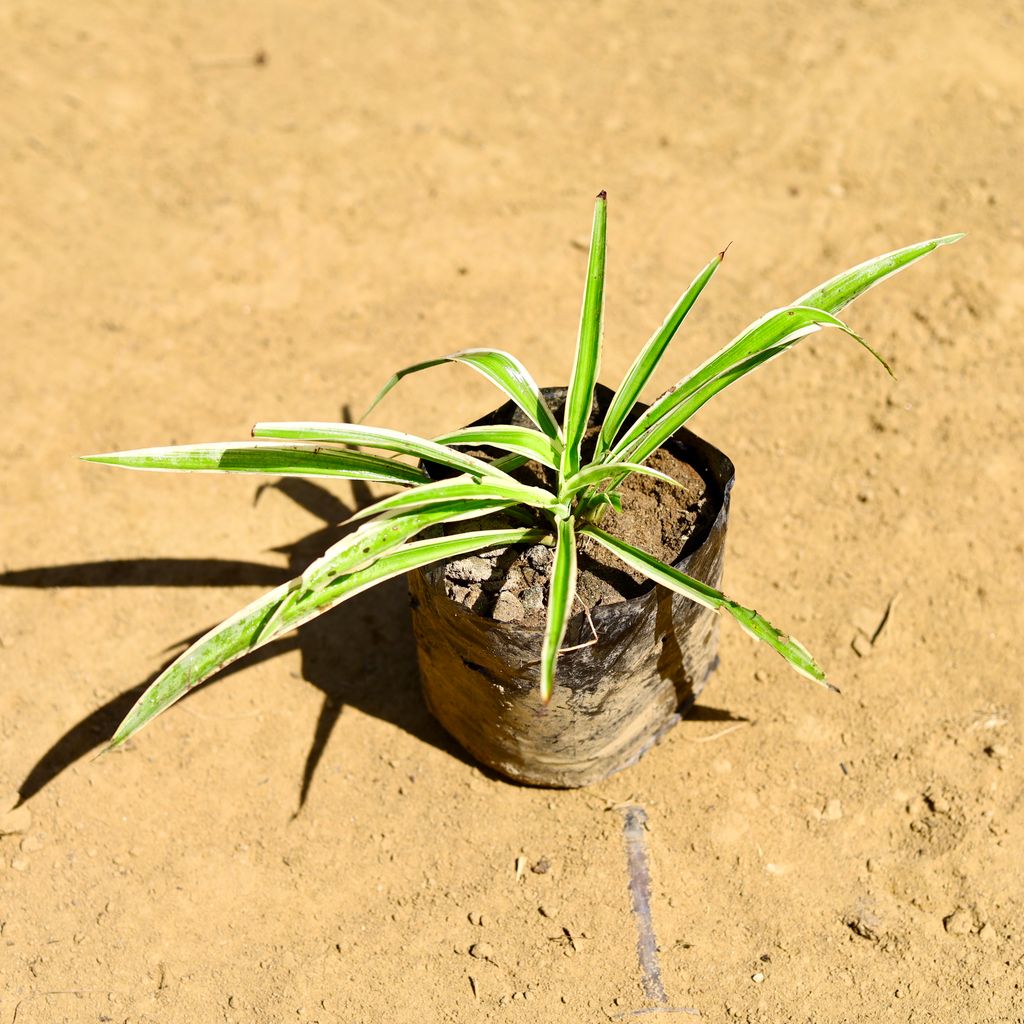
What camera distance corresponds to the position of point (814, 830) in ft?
7.47

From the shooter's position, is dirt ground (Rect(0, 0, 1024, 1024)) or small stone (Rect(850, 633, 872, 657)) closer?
dirt ground (Rect(0, 0, 1024, 1024))

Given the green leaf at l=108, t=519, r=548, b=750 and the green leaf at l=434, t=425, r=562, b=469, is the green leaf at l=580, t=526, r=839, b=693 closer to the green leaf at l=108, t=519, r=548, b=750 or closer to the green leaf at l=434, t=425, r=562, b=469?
the green leaf at l=434, t=425, r=562, b=469

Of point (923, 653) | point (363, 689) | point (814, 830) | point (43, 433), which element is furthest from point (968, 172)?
point (43, 433)

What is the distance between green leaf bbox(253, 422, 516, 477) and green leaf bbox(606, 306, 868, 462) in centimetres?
25

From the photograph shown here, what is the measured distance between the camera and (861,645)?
99.3 inches

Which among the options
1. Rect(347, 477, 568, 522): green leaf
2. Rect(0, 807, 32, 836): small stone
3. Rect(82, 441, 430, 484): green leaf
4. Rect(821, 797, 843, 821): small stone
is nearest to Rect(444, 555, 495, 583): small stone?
Rect(347, 477, 568, 522): green leaf

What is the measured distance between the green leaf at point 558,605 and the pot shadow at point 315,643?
2.64 feet

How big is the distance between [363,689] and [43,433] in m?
1.20

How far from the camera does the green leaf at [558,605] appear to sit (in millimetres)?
1651

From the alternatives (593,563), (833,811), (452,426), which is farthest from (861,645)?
(452,426)

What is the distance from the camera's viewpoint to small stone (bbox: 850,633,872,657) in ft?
8.25

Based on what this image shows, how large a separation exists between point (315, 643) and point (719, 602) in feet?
3.83

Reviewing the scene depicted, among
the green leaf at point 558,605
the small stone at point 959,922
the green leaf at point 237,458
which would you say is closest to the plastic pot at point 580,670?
the green leaf at point 558,605

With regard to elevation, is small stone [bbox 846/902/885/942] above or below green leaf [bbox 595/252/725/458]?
below
